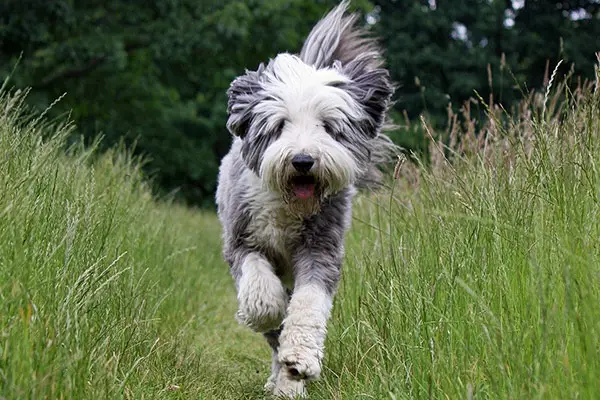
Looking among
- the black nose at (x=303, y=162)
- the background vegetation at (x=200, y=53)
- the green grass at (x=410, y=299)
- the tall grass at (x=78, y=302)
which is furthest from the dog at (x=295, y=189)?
the background vegetation at (x=200, y=53)

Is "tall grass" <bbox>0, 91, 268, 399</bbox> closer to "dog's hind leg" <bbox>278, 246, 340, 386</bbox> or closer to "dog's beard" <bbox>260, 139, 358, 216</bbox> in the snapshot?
"dog's hind leg" <bbox>278, 246, 340, 386</bbox>

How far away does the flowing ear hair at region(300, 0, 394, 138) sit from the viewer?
4.86 m

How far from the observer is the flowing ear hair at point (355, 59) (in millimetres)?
4855

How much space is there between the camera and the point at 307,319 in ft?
13.5

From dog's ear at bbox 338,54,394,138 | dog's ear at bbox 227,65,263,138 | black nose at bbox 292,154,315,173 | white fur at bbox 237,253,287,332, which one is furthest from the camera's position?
dog's ear at bbox 338,54,394,138

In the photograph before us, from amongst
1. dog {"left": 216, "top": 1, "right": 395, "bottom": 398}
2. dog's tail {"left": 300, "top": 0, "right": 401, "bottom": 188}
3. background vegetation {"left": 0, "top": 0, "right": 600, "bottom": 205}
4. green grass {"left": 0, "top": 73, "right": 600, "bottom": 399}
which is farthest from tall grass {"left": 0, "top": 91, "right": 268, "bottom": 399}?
background vegetation {"left": 0, "top": 0, "right": 600, "bottom": 205}

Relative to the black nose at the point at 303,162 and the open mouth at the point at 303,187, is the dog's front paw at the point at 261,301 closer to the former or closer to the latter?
the open mouth at the point at 303,187

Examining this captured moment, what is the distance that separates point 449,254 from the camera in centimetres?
351

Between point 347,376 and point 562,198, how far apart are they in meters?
1.28

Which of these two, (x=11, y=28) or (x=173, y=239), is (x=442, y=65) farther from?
(x=173, y=239)

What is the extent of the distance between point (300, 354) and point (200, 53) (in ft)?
44.2

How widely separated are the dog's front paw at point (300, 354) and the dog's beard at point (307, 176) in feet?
2.45

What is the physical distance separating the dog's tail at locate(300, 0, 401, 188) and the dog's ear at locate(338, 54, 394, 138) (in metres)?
0.22

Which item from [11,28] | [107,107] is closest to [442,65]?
[107,107]
